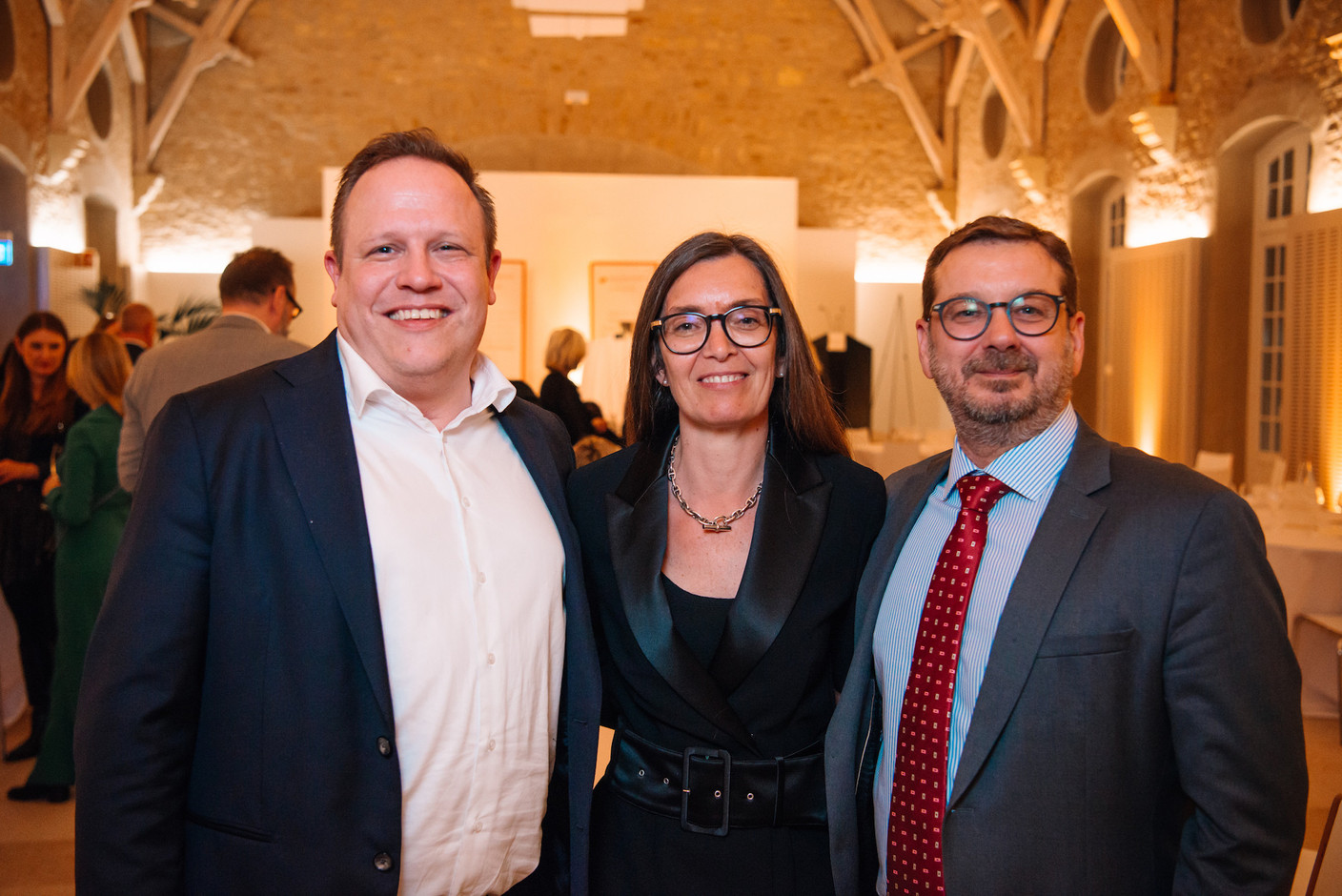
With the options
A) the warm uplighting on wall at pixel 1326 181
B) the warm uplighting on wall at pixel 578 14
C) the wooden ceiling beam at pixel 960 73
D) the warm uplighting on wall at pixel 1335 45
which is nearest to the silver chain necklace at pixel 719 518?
the warm uplighting on wall at pixel 1335 45

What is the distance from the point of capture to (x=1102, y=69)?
10133 mm

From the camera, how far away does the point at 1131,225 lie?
947cm

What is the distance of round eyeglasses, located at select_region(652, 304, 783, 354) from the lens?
6.52 ft

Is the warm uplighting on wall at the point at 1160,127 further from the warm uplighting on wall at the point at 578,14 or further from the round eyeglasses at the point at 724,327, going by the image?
the round eyeglasses at the point at 724,327

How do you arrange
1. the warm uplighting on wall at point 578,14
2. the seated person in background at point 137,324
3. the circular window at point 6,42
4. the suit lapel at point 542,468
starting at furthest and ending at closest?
the circular window at point 6,42 < the warm uplighting on wall at point 578,14 < the seated person in background at point 137,324 < the suit lapel at point 542,468

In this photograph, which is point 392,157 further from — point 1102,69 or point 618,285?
point 1102,69

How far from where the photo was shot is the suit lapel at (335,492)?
1513 millimetres

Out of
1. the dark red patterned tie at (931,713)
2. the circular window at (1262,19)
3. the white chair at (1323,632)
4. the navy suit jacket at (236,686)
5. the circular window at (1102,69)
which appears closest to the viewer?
the navy suit jacket at (236,686)

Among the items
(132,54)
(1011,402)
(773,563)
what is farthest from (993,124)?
(773,563)

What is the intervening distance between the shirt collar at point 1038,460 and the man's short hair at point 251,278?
10.2ft

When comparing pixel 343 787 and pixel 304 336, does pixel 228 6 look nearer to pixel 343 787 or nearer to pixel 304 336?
pixel 304 336

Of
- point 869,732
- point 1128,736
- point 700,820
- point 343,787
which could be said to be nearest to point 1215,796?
point 1128,736

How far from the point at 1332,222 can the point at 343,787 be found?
759cm

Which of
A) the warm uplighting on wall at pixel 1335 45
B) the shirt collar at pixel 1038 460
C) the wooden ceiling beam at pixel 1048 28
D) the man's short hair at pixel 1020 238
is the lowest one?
the shirt collar at pixel 1038 460
